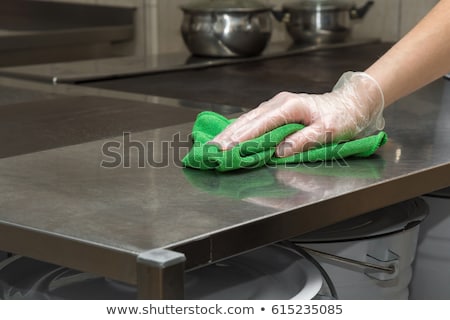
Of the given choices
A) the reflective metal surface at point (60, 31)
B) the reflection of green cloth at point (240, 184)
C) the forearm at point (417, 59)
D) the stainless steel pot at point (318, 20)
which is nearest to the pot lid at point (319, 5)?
the stainless steel pot at point (318, 20)

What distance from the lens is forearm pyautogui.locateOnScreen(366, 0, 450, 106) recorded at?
1279 mm

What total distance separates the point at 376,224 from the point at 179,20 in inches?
83.8

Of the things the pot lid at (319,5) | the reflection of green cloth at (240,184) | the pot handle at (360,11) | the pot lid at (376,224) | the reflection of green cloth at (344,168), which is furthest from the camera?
the pot handle at (360,11)

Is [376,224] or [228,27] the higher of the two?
[228,27]

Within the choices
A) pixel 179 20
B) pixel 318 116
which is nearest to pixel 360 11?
pixel 179 20

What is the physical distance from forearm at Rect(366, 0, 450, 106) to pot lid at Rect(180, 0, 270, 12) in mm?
994

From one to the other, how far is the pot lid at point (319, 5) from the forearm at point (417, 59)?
4.31ft

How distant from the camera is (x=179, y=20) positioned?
10.8ft

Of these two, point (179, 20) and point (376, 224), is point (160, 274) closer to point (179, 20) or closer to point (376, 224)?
point (376, 224)

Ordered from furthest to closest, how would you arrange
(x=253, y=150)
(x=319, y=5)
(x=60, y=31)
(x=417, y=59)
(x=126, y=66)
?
(x=60, y=31) → (x=319, y=5) → (x=126, y=66) → (x=417, y=59) → (x=253, y=150)

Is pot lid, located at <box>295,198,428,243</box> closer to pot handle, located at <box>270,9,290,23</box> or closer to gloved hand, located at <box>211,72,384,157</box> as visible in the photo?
gloved hand, located at <box>211,72,384,157</box>

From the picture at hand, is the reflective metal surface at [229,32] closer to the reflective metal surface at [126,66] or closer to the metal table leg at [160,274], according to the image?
the reflective metal surface at [126,66]

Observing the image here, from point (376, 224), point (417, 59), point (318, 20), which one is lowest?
point (376, 224)

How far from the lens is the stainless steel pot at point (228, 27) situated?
2.28m
